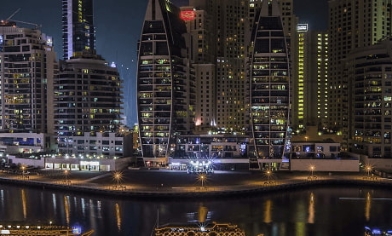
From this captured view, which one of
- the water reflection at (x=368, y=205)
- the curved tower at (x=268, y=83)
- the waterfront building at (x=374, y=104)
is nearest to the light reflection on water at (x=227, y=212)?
the water reflection at (x=368, y=205)

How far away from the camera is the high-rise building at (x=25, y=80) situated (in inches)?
3959

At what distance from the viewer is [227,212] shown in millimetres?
54844

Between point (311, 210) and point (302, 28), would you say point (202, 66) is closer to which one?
point (302, 28)

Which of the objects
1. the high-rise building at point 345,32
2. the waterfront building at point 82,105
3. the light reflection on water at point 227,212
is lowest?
the light reflection on water at point 227,212

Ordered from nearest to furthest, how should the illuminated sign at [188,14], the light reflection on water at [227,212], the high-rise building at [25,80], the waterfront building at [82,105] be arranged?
the light reflection on water at [227,212]
the waterfront building at [82,105]
the high-rise building at [25,80]
the illuminated sign at [188,14]

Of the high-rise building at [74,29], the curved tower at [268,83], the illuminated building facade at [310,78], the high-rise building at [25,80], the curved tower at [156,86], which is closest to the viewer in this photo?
the curved tower at [268,83]

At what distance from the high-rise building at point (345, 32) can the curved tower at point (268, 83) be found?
26.0 m

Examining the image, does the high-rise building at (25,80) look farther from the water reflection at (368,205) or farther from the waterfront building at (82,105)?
the water reflection at (368,205)

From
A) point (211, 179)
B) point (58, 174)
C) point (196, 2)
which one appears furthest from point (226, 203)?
point (196, 2)

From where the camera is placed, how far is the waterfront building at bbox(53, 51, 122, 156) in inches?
3575

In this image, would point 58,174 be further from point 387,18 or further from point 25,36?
point 387,18

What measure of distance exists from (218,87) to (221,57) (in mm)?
8301

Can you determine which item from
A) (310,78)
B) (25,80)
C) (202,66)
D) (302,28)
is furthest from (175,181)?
(302,28)

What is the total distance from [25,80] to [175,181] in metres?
49.6
